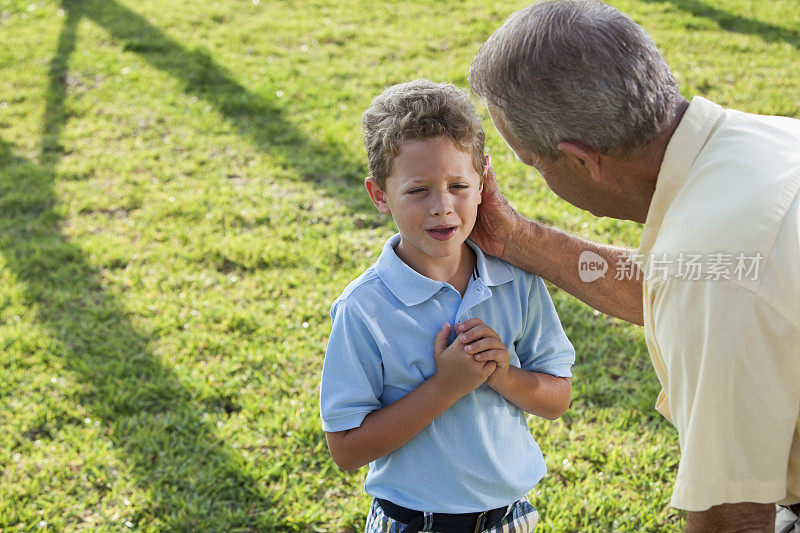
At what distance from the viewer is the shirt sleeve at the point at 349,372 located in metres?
1.75

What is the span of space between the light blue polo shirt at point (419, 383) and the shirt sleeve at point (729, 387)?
492 millimetres

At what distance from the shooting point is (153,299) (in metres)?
4.23

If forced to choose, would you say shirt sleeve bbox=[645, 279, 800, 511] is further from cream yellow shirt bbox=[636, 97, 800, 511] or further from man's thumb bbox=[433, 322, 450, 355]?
man's thumb bbox=[433, 322, 450, 355]

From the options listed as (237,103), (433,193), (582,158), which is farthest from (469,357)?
(237,103)

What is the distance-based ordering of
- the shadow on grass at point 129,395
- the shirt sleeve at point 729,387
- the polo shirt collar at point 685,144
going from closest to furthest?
1. the shirt sleeve at point 729,387
2. the polo shirt collar at point 685,144
3. the shadow on grass at point 129,395

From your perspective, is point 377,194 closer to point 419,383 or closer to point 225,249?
point 419,383

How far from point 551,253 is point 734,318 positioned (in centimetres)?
84

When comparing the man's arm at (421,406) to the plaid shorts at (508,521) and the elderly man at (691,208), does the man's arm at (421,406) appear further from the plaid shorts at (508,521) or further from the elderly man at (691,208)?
the elderly man at (691,208)

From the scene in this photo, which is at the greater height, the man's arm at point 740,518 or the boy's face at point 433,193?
the boy's face at point 433,193

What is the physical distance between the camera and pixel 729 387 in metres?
1.37

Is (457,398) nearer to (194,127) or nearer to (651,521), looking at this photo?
(651,521)

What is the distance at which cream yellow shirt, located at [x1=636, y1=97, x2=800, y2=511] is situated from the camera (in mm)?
1350

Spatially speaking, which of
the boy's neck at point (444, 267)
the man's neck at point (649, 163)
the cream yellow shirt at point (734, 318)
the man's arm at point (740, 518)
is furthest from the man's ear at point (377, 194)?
the man's arm at point (740, 518)

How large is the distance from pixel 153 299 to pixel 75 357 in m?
0.57
